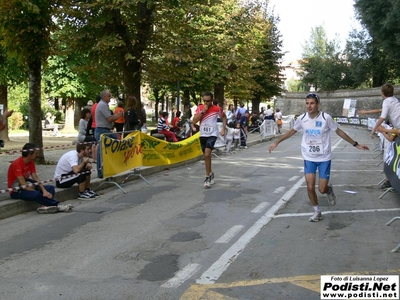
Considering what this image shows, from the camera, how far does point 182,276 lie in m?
5.41

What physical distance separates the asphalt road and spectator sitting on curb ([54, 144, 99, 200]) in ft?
1.65

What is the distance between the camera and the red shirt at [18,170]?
868 centimetres

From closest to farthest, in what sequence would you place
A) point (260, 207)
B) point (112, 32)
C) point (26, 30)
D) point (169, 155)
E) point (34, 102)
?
point (260, 207)
point (26, 30)
point (34, 102)
point (169, 155)
point (112, 32)

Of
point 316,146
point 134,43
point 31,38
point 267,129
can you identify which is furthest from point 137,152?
point 267,129

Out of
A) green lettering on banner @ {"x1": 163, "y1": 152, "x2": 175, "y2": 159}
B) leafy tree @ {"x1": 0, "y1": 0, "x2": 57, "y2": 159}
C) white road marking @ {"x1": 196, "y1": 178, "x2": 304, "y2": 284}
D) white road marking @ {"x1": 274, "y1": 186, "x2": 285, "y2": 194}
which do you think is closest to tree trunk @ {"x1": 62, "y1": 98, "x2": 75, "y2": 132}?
green lettering on banner @ {"x1": 163, "y1": 152, "x2": 175, "y2": 159}

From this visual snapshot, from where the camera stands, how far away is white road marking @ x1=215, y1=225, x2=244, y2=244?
22.5 ft

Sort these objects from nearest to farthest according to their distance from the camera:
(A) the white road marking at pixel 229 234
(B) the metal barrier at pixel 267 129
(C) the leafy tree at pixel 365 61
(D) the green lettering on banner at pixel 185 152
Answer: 1. (A) the white road marking at pixel 229 234
2. (D) the green lettering on banner at pixel 185 152
3. (B) the metal barrier at pixel 267 129
4. (C) the leafy tree at pixel 365 61

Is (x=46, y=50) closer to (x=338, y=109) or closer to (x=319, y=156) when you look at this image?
(x=319, y=156)

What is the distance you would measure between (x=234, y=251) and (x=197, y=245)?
0.58 m

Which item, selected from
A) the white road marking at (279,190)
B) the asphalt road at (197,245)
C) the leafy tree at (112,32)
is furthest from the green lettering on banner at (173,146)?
the white road marking at (279,190)

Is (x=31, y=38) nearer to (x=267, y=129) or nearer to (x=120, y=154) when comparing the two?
(x=120, y=154)

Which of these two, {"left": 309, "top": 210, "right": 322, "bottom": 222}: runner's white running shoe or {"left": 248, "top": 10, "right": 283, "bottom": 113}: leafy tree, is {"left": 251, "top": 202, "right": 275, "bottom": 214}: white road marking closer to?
{"left": 309, "top": 210, "right": 322, "bottom": 222}: runner's white running shoe

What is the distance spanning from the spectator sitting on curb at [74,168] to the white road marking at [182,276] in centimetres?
472

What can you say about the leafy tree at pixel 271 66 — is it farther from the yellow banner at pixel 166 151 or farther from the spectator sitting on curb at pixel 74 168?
the spectator sitting on curb at pixel 74 168
